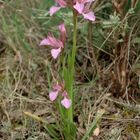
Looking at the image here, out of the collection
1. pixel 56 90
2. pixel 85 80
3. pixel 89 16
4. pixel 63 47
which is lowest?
pixel 85 80

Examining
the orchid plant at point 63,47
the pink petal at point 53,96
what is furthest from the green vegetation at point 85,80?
the pink petal at point 53,96

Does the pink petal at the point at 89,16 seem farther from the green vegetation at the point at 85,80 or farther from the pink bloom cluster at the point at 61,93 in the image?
the green vegetation at the point at 85,80

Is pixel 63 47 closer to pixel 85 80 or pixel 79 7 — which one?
pixel 79 7

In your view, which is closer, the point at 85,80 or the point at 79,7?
the point at 79,7

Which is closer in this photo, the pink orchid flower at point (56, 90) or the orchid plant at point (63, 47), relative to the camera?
the orchid plant at point (63, 47)

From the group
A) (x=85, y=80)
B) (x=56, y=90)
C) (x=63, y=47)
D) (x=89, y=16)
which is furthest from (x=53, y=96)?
(x=85, y=80)

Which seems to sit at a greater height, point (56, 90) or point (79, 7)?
point (79, 7)

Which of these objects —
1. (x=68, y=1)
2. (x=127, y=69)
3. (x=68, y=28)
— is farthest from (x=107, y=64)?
(x=68, y=1)
